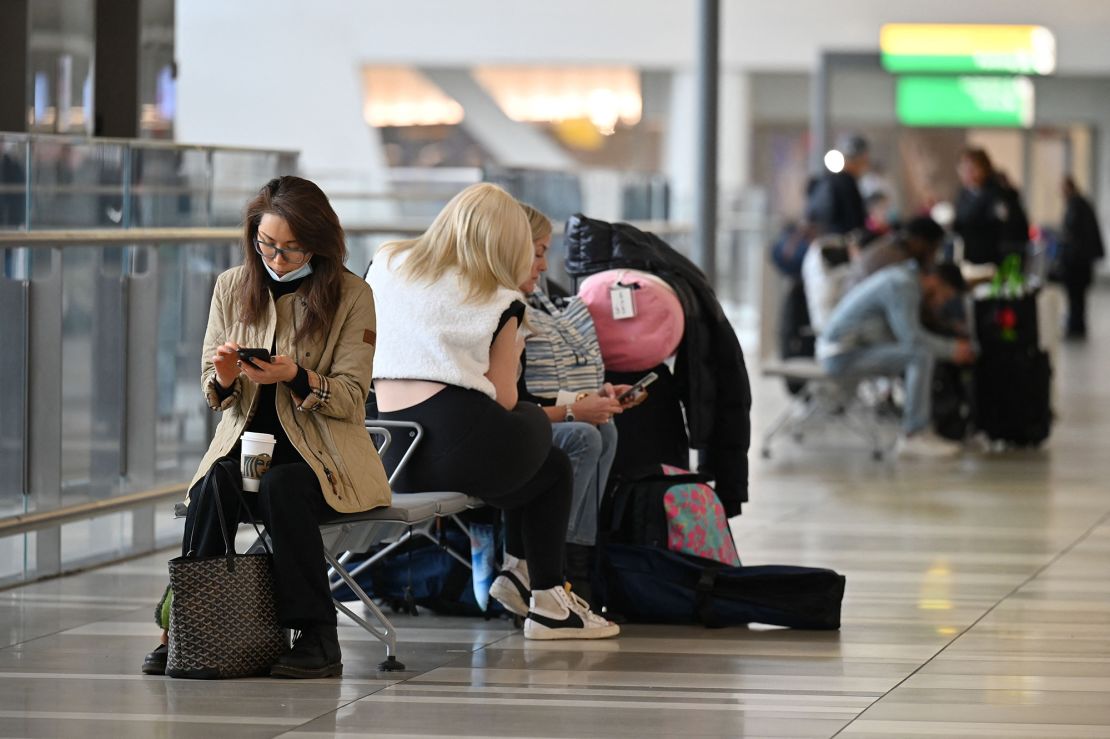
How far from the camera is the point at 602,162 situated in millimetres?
32312

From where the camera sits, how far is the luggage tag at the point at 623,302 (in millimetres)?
5855

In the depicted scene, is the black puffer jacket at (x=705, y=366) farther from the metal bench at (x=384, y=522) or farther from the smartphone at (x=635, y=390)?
the metal bench at (x=384, y=522)

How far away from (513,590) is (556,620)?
→ 19 cm

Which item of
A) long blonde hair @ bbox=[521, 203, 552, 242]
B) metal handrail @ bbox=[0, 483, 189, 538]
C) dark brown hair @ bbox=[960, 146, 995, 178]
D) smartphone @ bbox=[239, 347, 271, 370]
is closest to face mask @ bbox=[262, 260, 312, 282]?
smartphone @ bbox=[239, 347, 271, 370]

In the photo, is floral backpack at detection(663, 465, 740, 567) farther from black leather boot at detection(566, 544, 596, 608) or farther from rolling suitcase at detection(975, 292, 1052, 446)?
rolling suitcase at detection(975, 292, 1052, 446)

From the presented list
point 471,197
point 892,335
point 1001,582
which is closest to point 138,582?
point 471,197

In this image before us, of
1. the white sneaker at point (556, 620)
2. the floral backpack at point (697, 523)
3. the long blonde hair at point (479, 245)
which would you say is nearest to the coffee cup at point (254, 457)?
the long blonde hair at point (479, 245)

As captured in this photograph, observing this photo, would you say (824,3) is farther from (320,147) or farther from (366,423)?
(366,423)

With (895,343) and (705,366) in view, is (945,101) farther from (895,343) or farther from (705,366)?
(705,366)

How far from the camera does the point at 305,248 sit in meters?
4.65

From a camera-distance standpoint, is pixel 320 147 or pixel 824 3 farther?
pixel 824 3

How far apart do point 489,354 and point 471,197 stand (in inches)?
16.7

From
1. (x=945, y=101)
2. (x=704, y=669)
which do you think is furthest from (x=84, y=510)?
(x=945, y=101)

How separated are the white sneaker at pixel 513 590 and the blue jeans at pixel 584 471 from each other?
0.18 m
